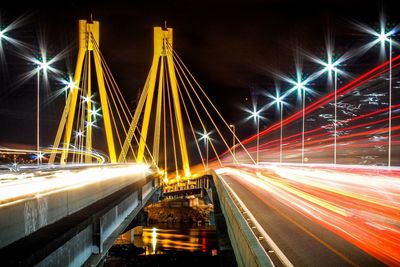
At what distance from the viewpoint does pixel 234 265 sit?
13203mm

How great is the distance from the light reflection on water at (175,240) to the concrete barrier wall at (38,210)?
2870 cm

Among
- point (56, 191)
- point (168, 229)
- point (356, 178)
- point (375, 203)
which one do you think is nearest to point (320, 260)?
point (56, 191)

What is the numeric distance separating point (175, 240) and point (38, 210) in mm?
41886

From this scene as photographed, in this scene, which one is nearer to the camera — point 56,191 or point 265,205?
point 56,191

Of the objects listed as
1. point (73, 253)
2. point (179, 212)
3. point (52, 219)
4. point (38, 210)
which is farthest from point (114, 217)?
point (179, 212)

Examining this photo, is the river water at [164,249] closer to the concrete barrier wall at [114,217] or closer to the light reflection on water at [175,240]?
the light reflection on water at [175,240]

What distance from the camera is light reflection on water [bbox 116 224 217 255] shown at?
140 ft

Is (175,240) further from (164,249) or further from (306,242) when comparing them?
(306,242)

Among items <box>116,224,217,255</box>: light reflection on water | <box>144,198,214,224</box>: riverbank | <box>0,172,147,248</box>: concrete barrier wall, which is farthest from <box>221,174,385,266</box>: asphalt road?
<box>144,198,214,224</box>: riverbank

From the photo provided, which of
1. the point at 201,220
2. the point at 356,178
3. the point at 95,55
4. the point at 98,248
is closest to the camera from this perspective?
the point at 98,248

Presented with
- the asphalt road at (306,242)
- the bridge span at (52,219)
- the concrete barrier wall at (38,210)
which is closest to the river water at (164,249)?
the asphalt road at (306,242)

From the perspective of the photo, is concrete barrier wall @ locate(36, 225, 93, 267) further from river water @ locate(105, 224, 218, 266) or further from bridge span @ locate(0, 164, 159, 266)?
river water @ locate(105, 224, 218, 266)

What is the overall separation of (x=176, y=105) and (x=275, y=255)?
37.4 meters

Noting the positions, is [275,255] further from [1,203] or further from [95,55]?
[95,55]
